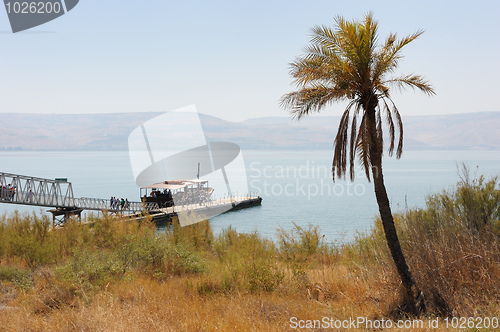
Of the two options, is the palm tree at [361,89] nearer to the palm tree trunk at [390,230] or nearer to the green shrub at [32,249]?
the palm tree trunk at [390,230]

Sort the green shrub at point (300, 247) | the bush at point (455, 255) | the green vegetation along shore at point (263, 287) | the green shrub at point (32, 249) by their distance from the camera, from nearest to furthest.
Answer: the green vegetation along shore at point (263, 287) → the bush at point (455, 255) → the green shrub at point (32, 249) → the green shrub at point (300, 247)

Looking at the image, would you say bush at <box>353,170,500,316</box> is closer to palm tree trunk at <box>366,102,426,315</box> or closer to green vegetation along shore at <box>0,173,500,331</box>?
green vegetation along shore at <box>0,173,500,331</box>

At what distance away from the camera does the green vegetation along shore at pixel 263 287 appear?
8.01 metres

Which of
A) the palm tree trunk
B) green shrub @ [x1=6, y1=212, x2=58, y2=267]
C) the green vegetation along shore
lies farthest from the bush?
green shrub @ [x1=6, y1=212, x2=58, y2=267]

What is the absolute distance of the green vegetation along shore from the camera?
801 cm

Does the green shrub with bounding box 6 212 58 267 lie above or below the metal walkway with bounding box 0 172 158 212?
below

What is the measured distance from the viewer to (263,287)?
10.4 m

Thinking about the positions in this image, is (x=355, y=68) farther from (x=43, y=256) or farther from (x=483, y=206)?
(x=43, y=256)

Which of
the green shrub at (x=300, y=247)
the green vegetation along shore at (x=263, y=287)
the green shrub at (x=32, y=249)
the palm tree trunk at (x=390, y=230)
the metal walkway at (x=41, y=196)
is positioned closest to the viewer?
the green vegetation along shore at (x=263, y=287)

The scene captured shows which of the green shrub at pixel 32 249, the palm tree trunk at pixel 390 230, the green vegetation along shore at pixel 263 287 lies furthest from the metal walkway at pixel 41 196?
the palm tree trunk at pixel 390 230

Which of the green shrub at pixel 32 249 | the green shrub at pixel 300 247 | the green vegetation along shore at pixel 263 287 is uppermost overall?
the green shrub at pixel 32 249

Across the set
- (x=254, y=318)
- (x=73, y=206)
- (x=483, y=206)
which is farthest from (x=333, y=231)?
(x=254, y=318)

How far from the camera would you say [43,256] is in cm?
1399

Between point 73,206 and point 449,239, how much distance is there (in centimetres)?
3753
